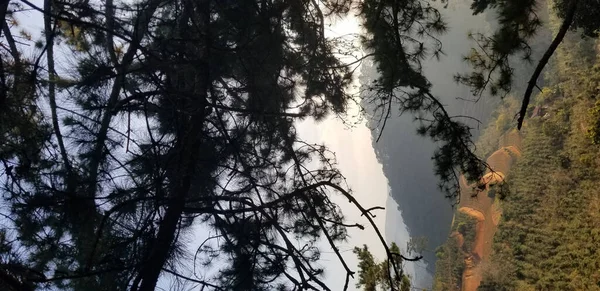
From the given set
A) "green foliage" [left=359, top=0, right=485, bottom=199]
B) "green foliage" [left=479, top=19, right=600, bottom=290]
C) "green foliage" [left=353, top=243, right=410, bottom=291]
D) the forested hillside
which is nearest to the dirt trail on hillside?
the forested hillside

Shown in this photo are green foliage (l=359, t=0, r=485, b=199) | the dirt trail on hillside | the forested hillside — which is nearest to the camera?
green foliage (l=359, t=0, r=485, b=199)

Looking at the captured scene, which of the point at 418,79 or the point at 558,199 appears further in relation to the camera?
the point at 558,199

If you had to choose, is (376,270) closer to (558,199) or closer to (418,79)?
(418,79)

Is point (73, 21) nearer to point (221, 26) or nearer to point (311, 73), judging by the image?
point (221, 26)

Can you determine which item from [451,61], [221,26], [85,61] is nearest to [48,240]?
[85,61]

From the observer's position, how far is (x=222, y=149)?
7.36ft

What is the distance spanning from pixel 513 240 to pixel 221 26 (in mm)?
9358

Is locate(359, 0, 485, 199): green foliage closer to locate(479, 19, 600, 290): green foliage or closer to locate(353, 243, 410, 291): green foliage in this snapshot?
locate(353, 243, 410, 291): green foliage

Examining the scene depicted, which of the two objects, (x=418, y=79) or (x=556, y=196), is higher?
(x=556, y=196)

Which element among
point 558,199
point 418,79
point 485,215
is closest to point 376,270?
point 418,79

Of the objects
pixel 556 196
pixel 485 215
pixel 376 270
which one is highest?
pixel 485 215

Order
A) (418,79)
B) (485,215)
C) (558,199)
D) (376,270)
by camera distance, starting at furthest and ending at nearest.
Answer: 1. (485,215)
2. (558,199)
3. (376,270)
4. (418,79)

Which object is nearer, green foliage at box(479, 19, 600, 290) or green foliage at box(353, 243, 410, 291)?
green foliage at box(353, 243, 410, 291)

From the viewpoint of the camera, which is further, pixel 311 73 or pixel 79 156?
pixel 311 73
